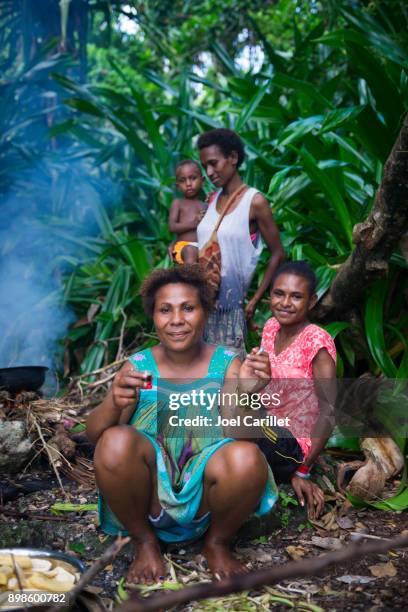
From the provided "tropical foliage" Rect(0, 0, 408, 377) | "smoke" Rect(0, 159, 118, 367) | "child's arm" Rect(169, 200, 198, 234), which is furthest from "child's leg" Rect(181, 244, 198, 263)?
"smoke" Rect(0, 159, 118, 367)

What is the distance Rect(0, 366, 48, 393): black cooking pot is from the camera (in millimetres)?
3246

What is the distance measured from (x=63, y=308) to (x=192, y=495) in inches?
108

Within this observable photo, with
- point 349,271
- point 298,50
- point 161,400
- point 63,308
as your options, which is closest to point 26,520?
point 161,400

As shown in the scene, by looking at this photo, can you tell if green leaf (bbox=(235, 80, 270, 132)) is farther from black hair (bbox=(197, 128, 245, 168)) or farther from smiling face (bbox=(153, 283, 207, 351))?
smiling face (bbox=(153, 283, 207, 351))

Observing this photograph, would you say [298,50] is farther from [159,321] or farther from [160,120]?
[159,321]

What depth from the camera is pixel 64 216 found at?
536 centimetres

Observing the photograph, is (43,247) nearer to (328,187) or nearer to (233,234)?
(233,234)

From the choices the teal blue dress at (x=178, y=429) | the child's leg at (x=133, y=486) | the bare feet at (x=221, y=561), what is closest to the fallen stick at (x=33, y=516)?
the teal blue dress at (x=178, y=429)

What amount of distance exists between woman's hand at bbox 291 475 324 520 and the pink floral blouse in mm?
180

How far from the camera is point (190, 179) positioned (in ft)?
12.5

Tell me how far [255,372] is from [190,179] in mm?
2128

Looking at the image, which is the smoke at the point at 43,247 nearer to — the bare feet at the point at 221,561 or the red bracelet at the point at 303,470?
the red bracelet at the point at 303,470

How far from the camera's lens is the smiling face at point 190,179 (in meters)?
3.82

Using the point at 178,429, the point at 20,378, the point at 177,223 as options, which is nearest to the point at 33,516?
the point at 178,429
